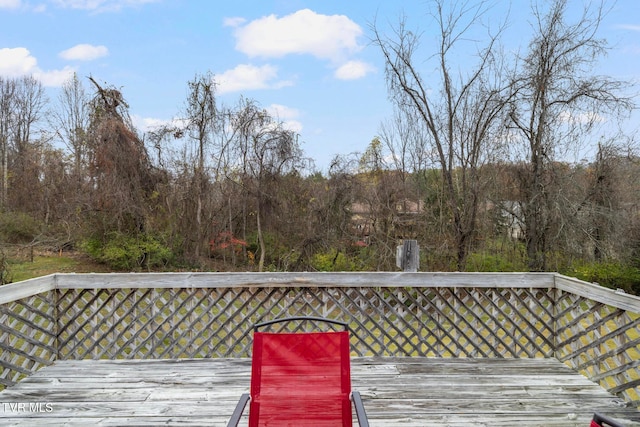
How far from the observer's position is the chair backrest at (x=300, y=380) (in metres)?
Result: 1.78

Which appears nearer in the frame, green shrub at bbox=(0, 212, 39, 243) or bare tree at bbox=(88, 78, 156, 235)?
bare tree at bbox=(88, 78, 156, 235)

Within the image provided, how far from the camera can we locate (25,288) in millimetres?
2961

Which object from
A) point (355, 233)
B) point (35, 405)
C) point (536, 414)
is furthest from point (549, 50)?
point (35, 405)

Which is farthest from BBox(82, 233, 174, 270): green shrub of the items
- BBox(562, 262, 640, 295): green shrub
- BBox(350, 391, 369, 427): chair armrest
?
BBox(350, 391, 369, 427): chair armrest

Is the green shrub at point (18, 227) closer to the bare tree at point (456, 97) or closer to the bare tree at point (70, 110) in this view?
the bare tree at point (70, 110)

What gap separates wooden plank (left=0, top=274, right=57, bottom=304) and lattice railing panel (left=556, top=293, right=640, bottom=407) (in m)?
4.19

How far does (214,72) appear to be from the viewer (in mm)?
8852

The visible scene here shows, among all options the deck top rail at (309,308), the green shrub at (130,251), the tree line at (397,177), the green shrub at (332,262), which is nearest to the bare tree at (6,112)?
the tree line at (397,177)

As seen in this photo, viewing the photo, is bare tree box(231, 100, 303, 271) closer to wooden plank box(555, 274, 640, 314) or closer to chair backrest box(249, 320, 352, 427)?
wooden plank box(555, 274, 640, 314)

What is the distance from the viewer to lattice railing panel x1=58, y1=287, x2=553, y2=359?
132 inches

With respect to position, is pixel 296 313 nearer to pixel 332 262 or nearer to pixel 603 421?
pixel 603 421

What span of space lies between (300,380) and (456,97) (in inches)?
244

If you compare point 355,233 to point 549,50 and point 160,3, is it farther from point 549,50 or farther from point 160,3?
point 160,3

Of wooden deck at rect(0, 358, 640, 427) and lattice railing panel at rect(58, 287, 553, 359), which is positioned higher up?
lattice railing panel at rect(58, 287, 553, 359)
